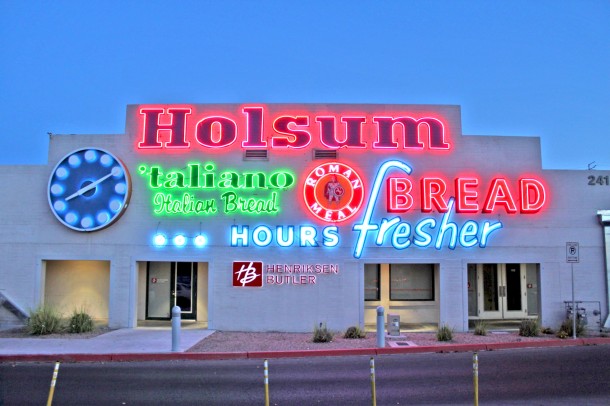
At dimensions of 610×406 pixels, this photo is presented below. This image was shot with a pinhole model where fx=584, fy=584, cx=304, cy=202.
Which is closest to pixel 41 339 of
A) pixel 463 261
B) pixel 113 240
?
pixel 113 240

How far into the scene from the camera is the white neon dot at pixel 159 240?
19688 millimetres

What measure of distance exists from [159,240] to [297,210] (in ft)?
15.6

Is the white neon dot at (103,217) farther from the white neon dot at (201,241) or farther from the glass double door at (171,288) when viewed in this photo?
the white neon dot at (201,241)

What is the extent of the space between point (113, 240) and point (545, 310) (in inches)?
584

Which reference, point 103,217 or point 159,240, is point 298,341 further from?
point 103,217

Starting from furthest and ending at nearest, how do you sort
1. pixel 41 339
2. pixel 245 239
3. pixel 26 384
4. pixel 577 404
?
1. pixel 245 239
2. pixel 41 339
3. pixel 26 384
4. pixel 577 404

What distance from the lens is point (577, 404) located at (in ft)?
32.5

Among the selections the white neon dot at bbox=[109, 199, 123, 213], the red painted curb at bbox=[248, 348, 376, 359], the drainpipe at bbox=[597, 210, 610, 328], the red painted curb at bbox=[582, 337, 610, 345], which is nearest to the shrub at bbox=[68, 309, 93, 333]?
the white neon dot at bbox=[109, 199, 123, 213]

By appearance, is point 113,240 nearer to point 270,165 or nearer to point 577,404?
point 270,165

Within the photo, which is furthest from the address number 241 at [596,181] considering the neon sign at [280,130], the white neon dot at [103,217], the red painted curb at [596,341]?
the white neon dot at [103,217]

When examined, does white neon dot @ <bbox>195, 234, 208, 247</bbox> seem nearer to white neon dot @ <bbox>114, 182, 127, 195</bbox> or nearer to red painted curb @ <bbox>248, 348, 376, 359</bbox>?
white neon dot @ <bbox>114, 182, 127, 195</bbox>

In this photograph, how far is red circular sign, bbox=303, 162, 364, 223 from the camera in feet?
64.4

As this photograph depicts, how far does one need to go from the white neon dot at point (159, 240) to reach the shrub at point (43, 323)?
12.7 ft

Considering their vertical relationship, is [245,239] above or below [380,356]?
above
